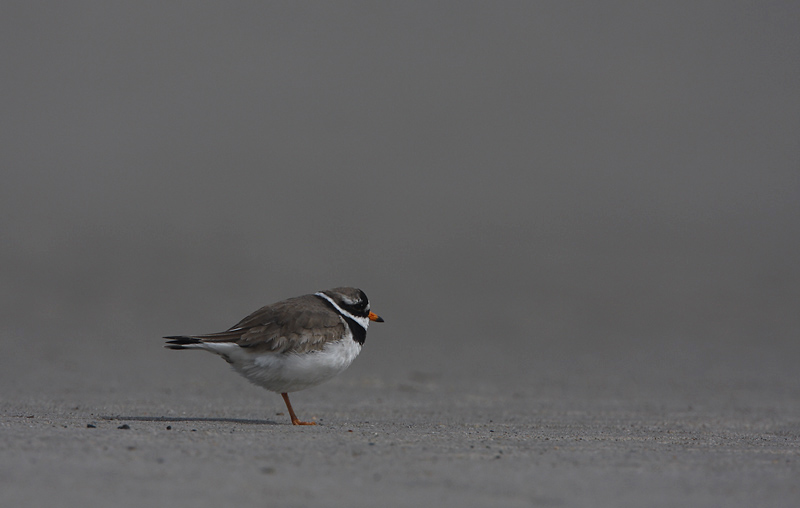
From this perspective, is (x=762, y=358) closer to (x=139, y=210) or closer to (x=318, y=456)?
(x=318, y=456)

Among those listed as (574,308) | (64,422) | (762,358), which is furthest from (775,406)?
(574,308)

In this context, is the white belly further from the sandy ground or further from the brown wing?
the sandy ground

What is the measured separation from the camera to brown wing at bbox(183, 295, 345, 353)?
7.03m

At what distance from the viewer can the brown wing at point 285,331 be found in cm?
703

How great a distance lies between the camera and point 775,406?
912 centimetres

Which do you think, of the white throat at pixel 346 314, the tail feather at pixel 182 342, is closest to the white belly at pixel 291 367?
the tail feather at pixel 182 342

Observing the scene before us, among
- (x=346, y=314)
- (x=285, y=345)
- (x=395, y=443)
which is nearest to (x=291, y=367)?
(x=285, y=345)

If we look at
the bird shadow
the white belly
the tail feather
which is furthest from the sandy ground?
the tail feather

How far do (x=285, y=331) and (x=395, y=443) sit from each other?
1.66 m

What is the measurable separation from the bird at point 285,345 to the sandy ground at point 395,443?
1.26ft

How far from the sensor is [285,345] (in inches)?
277

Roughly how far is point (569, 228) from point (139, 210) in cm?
946

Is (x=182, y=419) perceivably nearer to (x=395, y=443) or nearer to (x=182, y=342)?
(x=182, y=342)

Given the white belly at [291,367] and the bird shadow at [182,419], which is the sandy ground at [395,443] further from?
the white belly at [291,367]
